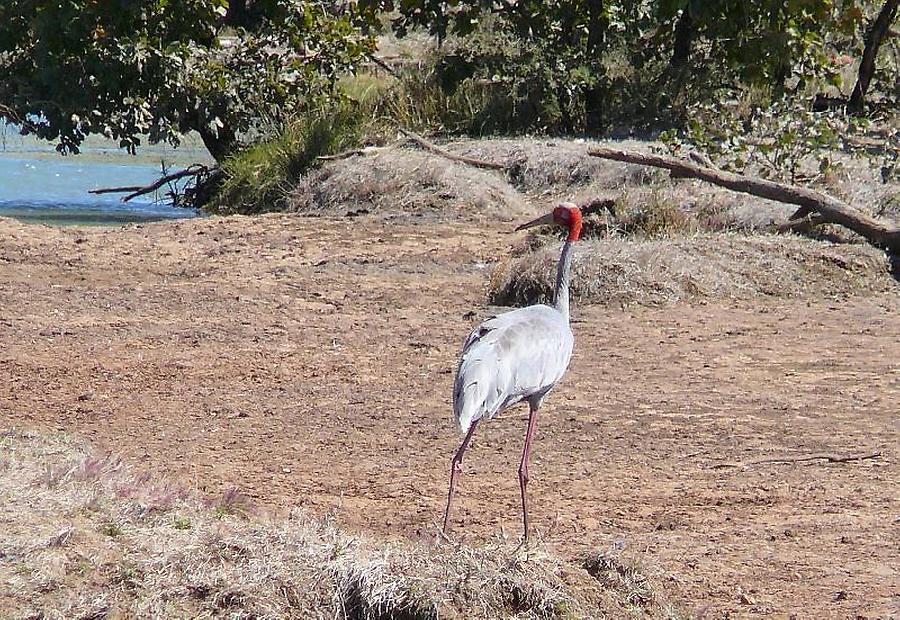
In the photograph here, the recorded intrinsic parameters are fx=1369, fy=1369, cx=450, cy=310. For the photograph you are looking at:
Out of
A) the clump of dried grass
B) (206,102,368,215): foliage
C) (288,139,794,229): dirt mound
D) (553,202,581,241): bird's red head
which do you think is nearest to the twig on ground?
(288,139,794,229): dirt mound

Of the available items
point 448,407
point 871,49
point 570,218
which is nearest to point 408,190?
point 448,407

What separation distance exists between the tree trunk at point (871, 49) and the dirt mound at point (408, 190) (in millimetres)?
7157

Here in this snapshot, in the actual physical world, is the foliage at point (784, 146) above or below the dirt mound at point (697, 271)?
above

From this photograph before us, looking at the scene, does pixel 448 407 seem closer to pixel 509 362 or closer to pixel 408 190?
pixel 509 362

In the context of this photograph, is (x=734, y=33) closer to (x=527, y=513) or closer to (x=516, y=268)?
(x=516, y=268)

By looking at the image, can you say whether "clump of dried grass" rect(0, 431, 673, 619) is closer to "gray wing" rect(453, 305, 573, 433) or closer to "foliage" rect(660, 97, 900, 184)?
"gray wing" rect(453, 305, 573, 433)

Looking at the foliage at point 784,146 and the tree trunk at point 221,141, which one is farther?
the tree trunk at point 221,141

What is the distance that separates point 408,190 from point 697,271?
17.2 ft

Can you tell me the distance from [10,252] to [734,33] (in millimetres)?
10604

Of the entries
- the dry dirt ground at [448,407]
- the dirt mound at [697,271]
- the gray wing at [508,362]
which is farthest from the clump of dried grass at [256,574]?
the dirt mound at [697,271]

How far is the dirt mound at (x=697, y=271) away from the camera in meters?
10.9

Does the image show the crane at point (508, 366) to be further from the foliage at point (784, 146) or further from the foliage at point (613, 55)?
the foliage at point (613, 55)

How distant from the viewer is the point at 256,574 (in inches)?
183

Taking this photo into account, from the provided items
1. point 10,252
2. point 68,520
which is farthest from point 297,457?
point 10,252
